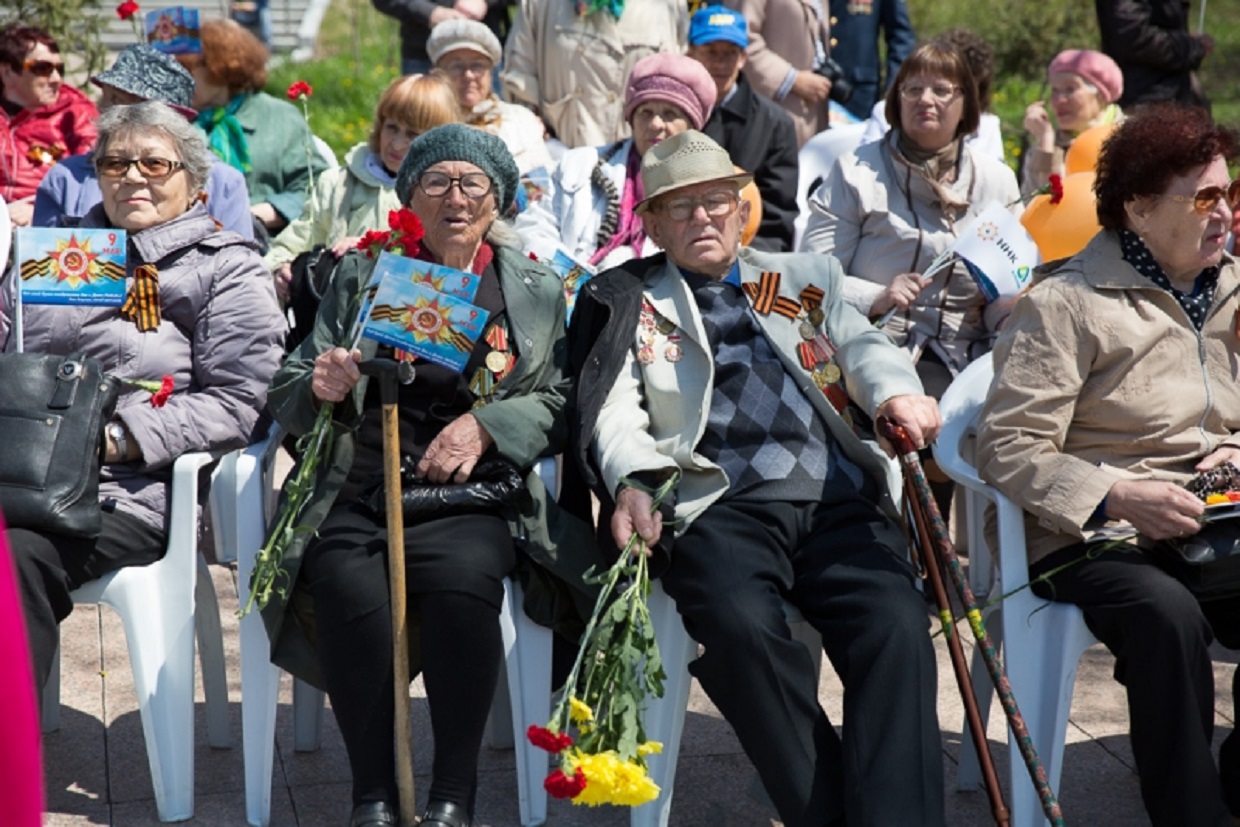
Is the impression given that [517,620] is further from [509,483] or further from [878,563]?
[878,563]

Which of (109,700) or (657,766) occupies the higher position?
(657,766)

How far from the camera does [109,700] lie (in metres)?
4.63

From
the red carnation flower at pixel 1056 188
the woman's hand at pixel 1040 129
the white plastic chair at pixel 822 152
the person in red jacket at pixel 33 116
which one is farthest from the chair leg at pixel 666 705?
the person in red jacket at pixel 33 116

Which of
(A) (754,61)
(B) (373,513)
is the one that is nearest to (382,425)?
(B) (373,513)

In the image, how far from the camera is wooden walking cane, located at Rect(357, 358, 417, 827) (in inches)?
147

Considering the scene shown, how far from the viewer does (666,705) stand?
3.84 meters

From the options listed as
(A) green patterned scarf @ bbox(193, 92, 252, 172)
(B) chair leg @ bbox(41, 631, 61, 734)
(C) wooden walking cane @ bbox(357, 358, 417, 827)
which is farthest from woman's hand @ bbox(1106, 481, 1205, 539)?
(A) green patterned scarf @ bbox(193, 92, 252, 172)

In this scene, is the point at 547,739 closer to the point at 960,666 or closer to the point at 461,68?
the point at 960,666

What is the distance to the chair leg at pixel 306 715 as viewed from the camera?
434 cm

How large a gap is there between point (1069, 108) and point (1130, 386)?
10.7ft

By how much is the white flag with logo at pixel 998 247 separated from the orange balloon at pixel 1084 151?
1.24 m

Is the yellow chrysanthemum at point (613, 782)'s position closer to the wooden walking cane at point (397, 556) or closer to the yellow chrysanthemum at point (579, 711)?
the yellow chrysanthemum at point (579, 711)

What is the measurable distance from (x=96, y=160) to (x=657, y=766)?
2.17 meters

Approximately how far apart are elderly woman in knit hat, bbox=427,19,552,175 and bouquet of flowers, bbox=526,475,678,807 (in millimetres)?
2950
